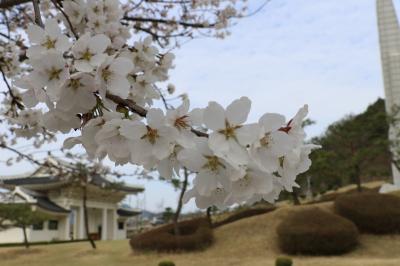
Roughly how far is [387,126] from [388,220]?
33.6 ft

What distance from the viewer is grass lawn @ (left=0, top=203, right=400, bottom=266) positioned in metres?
9.62

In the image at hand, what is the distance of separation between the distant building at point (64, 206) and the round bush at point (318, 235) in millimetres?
12356

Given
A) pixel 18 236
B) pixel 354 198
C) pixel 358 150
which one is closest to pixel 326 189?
pixel 358 150

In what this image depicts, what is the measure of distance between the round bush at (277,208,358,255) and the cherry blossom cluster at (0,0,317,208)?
972 cm

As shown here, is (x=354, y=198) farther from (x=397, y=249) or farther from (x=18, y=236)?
(x=18, y=236)

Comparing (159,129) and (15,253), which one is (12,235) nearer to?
(15,253)

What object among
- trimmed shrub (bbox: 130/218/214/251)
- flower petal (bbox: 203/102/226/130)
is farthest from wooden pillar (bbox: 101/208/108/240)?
flower petal (bbox: 203/102/226/130)

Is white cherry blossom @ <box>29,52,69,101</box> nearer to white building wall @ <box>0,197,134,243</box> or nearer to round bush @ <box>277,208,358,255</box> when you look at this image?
round bush @ <box>277,208,358,255</box>

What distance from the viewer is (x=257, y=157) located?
78 centimetres

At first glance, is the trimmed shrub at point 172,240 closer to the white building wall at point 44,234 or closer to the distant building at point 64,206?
the distant building at point 64,206

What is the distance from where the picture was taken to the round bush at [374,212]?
36.5ft

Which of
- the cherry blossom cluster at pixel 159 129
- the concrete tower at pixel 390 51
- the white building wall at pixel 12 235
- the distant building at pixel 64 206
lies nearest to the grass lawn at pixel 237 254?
the distant building at pixel 64 206

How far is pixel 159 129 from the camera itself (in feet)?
2.71

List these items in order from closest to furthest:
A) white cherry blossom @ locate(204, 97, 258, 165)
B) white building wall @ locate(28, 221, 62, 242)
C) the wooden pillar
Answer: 1. white cherry blossom @ locate(204, 97, 258, 165)
2. white building wall @ locate(28, 221, 62, 242)
3. the wooden pillar
